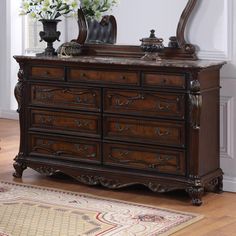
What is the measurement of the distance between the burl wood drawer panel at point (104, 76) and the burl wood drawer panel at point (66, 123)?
0.25m

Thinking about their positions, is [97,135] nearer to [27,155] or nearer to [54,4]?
[27,155]

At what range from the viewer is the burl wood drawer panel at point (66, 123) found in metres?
4.96

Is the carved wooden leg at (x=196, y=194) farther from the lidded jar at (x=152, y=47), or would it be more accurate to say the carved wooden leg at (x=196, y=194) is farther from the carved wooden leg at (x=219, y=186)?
the lidded jar at (x=152, y=47)

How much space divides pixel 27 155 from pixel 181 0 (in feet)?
5.27

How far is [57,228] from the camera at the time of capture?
4004 millimetres

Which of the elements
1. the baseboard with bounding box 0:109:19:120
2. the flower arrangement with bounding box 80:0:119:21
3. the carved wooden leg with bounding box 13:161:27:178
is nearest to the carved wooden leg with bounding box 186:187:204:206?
the carved wooden leg with bounding box 13:161:27:178

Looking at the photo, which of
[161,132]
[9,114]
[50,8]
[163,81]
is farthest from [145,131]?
[9,114]

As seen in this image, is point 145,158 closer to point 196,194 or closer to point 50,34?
point 196,194

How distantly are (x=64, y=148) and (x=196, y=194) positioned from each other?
109 centimetres

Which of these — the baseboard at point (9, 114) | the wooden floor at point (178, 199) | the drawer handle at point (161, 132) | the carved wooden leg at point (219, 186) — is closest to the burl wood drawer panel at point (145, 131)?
the drawer handle at point (161, 132)

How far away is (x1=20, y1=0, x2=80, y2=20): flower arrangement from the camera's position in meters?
5.29

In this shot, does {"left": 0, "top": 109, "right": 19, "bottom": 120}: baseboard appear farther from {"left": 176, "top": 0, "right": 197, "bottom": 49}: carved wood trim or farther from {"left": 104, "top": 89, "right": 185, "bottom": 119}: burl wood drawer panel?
{"left": 176, "top": 0, "right": 197, "bottom": 49}: carved wood trim

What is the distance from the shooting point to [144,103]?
15.5 feet

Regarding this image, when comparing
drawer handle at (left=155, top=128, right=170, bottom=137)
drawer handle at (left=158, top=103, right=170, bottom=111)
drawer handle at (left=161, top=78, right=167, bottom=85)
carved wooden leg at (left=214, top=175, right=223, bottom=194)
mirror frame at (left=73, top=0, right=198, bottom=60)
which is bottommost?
carved wooden leg at (left=214, top=175, right=223, bottom=194)
